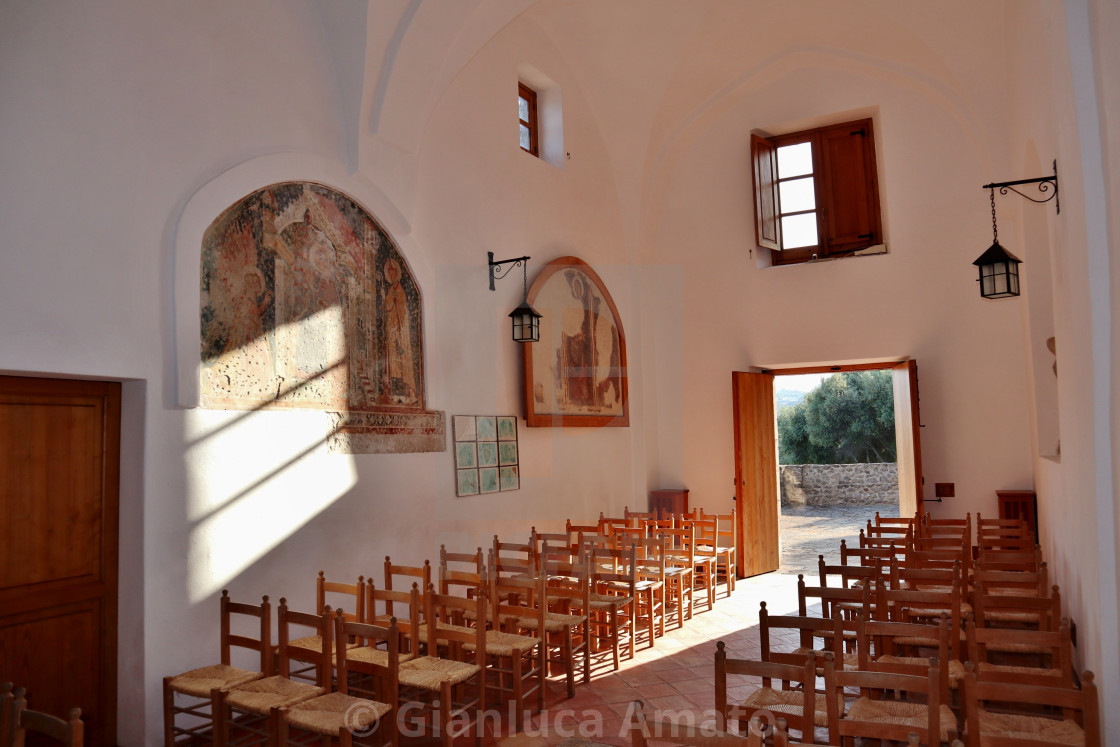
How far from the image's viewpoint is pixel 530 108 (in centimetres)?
959

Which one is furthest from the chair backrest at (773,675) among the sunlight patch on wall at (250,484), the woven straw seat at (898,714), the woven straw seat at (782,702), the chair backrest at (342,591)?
the sunlight patch on wall at (250,484)

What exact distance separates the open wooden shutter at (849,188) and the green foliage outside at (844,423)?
40.4 feet

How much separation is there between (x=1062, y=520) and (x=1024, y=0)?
12.6ft

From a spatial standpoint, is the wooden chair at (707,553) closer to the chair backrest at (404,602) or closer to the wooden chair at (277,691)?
the chair backrest at (404,602)

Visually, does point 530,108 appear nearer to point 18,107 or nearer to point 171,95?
point 171,95

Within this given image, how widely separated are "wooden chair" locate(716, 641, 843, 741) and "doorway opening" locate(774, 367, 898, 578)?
1174 centimetres

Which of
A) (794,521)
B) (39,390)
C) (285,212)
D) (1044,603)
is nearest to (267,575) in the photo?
(39,390)

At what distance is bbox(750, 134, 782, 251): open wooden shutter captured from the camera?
1090cm

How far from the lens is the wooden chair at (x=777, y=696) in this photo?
3082 millimetres

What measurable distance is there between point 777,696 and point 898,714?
563 mm

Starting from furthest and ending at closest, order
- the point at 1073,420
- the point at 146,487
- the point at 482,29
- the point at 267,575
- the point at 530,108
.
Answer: the point at 530,108 < the point at 482,29 < the point at 267,575 < the point at 146,487 < the point at 1073,420

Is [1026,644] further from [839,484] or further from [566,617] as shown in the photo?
[839,484]

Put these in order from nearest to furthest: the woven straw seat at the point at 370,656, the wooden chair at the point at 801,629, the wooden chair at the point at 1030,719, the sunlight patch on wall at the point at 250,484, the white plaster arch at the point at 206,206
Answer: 1. the wooden chair at the point at 1030,719
2. the wooden chair at the point at 801,629
3. the woven straw seat at the point at 370,656
4. the white plaster arch at the point at 206,206
5. the sunlight patch on wall at the point at 250,484

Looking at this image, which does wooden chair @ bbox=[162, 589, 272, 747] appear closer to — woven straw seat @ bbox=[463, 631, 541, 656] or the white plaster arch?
woven straw seat @ bbox=[463, 631, 541, 656]
